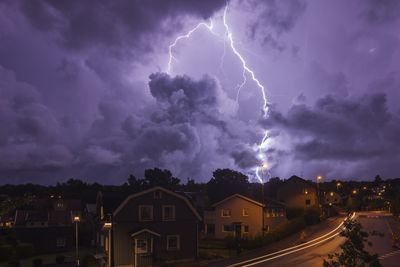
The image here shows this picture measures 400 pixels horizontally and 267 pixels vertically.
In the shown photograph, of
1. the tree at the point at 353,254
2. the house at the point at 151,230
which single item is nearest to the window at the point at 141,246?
the house at the point at 151,230

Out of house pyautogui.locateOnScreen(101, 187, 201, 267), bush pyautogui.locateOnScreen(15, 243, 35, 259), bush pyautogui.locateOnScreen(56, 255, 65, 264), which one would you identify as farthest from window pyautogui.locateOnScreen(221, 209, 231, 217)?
bush pyautogui.locateOnScreen(15, 243, 35, 259)

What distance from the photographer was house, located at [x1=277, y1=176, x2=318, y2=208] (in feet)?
299

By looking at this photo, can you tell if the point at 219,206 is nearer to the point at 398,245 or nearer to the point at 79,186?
the point at 398,245

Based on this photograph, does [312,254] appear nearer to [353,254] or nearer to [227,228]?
[227,228]

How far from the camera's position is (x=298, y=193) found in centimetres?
9156

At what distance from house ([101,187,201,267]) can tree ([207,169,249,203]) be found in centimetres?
6121

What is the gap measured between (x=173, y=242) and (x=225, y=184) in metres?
75.9

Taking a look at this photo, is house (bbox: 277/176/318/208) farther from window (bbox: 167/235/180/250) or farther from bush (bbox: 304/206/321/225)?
window (bbox: 167/235/180/250)

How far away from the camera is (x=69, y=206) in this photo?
106625 mm

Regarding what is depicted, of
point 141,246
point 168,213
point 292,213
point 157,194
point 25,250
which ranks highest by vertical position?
point 157,194

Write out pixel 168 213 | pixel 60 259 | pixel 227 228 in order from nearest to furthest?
1. pixel 168 213
2. pixel 60 259
3. pixel 227 228

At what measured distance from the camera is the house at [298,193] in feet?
299

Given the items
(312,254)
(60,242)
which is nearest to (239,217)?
(312,254)

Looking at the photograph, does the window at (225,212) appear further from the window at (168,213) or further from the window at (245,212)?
the window at (168,213)
